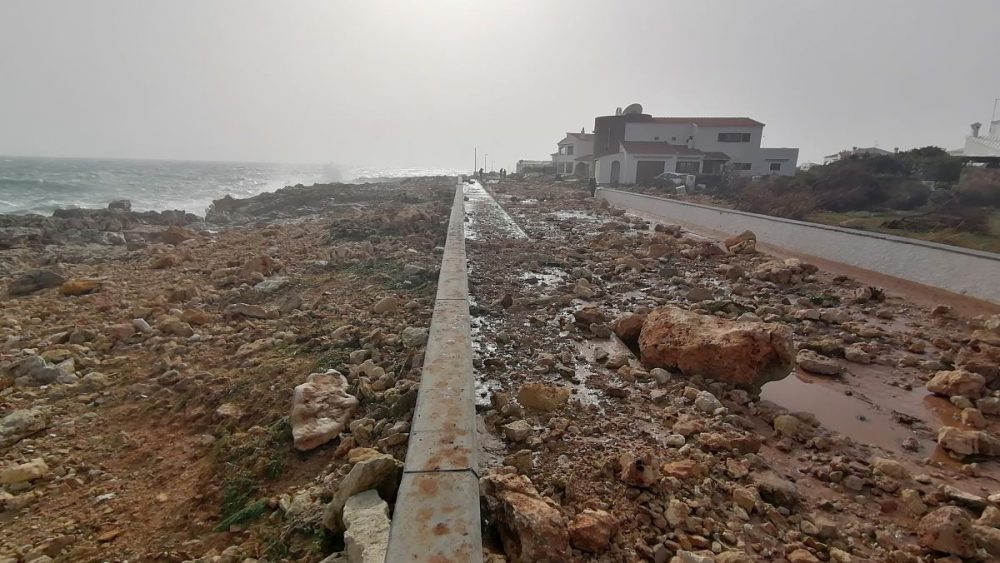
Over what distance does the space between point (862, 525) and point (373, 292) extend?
6284 mm

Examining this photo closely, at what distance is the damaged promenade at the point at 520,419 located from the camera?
2602 mm

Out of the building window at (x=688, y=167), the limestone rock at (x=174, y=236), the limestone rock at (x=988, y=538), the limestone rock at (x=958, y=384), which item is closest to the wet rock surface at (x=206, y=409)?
the limestone rock at (x=988, y=538)

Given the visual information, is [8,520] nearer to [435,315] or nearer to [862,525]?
[435,315]

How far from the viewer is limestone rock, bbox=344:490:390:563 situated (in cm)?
226

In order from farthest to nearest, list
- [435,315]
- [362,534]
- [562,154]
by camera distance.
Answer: [562,154], [435,315], [362,534]

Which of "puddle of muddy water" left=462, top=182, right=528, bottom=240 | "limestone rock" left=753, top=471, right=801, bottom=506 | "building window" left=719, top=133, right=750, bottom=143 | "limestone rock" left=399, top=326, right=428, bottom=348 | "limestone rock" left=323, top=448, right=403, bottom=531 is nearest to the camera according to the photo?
"limestone rock" left=323, top=448, right=403, bottom=531

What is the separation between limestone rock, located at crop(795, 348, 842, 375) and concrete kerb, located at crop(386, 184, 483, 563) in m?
3.94

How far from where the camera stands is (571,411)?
3.91 meters

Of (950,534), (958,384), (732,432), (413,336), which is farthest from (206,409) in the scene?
(958,384)

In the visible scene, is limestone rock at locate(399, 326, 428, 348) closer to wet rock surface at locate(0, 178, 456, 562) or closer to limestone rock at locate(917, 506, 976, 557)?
wet rock surface at locate(0, 178, 456, 562)

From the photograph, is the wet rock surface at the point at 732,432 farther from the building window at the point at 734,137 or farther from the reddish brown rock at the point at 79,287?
the building window at the point at 734,137

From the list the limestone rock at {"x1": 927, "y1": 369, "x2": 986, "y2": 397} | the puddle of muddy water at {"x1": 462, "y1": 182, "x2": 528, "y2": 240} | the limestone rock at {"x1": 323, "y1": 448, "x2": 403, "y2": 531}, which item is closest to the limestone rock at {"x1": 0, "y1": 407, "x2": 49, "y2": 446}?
the limestone rock at {"x1": 323, "y1": 448, "x2": 403, "y2": 531}

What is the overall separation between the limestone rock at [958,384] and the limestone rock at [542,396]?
3.95 m

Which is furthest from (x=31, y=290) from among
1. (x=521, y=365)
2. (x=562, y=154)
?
(x=562, y=154)
